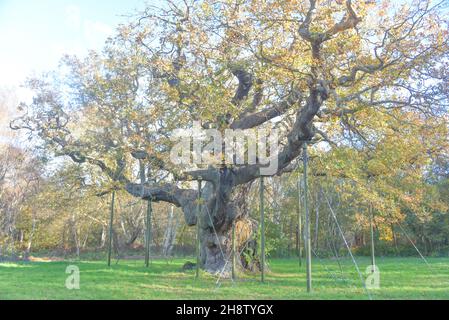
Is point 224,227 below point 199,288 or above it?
above

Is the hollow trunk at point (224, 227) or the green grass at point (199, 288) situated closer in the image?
the green grass at point (199, 288)

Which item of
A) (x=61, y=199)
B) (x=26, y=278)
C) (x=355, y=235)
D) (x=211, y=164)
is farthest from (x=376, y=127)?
(x=355, y=235)

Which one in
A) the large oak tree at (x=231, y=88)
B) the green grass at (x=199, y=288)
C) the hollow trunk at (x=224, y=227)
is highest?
the large oak tree at (x=231, y=88)

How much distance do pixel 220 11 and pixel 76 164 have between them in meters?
8.70

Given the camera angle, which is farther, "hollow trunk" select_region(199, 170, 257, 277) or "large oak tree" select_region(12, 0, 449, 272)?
"hollow trunk" select_region(199, 170, 257, 277)

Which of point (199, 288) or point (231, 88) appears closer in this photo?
point (199, 288)

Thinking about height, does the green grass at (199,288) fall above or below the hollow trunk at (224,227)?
below

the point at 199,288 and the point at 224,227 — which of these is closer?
the point at 199,288

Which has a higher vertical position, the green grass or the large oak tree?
the large oak tree

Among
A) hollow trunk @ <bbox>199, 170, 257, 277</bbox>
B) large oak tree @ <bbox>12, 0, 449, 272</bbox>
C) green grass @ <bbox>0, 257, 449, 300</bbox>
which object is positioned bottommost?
green grass @ <bbox>0, 257, 449, 300</bbox>

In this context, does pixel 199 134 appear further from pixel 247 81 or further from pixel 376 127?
pixel 376 127

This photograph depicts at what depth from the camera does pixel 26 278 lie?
1130cm

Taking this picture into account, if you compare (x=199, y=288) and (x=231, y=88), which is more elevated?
(x=231, y=88)

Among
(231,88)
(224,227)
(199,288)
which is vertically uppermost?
(231,88)
